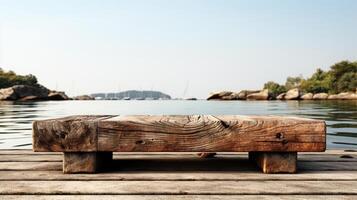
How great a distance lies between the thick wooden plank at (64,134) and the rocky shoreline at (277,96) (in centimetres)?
9473

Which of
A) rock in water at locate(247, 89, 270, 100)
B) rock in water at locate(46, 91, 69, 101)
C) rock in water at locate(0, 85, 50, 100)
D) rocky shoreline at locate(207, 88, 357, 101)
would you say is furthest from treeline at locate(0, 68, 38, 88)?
rock in water at locate(247, 89, 270, 100)

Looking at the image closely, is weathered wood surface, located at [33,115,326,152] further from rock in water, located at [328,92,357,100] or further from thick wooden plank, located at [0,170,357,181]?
rock in water, located at [328,92,357,100]

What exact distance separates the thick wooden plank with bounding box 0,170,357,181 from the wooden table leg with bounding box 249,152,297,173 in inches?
3.1

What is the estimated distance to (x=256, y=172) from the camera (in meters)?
3.45

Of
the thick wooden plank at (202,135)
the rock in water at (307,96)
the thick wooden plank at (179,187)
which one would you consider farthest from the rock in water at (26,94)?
the thick wooden plank at (179,187)

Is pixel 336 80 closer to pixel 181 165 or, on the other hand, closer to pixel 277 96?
pixel 277 96

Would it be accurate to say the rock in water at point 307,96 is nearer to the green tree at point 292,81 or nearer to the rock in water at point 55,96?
the green tree at point 292,81

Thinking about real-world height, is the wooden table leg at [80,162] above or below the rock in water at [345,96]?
below

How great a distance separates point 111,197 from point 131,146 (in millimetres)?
710

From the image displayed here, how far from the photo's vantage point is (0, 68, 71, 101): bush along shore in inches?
3391

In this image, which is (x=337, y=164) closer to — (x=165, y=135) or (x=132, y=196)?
(x=165, y=135)

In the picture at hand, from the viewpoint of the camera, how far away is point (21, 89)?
92.2 meters

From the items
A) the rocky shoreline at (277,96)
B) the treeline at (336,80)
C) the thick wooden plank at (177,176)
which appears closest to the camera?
the thick wooden plank at (177,176)

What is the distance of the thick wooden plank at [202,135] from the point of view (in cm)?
322
